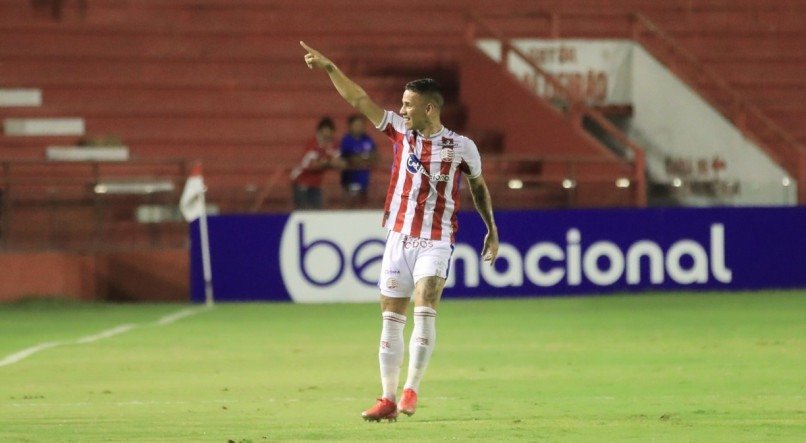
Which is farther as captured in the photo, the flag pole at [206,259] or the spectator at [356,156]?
the spectator at [356,156]

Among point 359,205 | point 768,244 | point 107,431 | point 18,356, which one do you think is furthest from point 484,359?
point 768,244

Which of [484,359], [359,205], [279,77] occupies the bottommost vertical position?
[484,359]

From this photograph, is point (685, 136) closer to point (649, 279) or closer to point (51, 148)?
point (649, 279)

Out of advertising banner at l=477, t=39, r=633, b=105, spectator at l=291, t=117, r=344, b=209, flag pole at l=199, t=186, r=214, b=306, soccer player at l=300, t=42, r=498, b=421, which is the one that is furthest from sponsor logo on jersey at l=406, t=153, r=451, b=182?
advertising banner at l=477, t=39, r=633, b=105

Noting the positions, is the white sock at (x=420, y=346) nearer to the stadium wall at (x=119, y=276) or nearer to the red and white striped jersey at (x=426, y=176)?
the red and white striped jersey at (x=426, y=176)

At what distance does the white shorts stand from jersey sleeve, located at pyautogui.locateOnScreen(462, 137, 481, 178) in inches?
16.8

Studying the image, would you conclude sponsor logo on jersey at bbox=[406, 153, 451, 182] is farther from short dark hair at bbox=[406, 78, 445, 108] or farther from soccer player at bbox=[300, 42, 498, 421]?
short dark hair at bbox=[406, 78, 445, 108]

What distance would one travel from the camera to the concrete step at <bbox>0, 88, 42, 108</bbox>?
2330cm

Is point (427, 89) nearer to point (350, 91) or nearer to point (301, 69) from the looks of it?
point (350, 91)

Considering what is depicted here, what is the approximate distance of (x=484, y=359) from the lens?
12508mm

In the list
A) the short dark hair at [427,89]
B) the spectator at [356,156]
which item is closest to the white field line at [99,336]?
the spectator at [356,156]

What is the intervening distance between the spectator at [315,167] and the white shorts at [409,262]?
10.4 metres

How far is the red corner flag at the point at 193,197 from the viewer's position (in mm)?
18656

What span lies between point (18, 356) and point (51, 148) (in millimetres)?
10160
